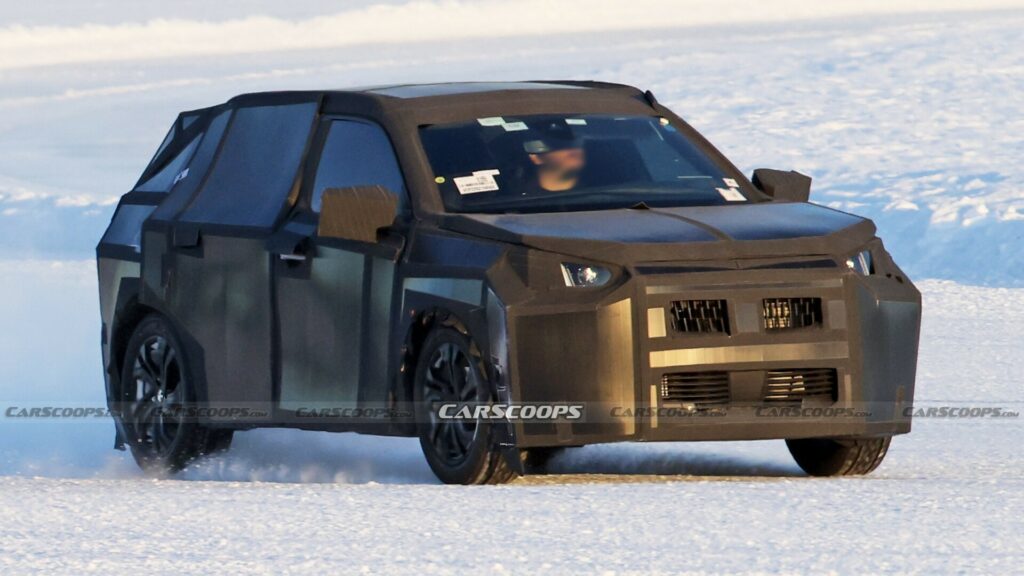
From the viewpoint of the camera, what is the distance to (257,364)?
33.8 ft

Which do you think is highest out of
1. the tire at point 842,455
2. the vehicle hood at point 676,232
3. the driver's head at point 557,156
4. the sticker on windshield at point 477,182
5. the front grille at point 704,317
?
the driver's head at point 557,156

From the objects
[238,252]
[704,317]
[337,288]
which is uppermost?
[238,252]

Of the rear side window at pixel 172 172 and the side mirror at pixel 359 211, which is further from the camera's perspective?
the rear side window at pixel 172 172

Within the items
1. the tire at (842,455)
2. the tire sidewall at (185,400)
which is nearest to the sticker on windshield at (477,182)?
the tire at (842,455)

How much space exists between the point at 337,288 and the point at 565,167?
3.46 feet

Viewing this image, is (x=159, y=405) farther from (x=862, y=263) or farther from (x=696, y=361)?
(x=862, y=263)

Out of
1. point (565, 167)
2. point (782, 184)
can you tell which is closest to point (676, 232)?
point (565, 167)

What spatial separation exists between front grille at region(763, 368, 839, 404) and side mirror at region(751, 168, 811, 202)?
1587 mm

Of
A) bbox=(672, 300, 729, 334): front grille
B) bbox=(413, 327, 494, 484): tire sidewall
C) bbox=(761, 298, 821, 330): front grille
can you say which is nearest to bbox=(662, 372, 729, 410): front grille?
bbox=(672, 300, 729, 334): front grille

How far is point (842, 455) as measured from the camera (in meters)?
9.68

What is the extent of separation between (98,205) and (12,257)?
7657 millimetres

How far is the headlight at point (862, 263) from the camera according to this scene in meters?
9.06

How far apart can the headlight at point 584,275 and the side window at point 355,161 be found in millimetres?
1194

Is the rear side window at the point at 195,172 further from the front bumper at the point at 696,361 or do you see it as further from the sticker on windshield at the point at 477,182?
the front bumper at the point at 696,361
